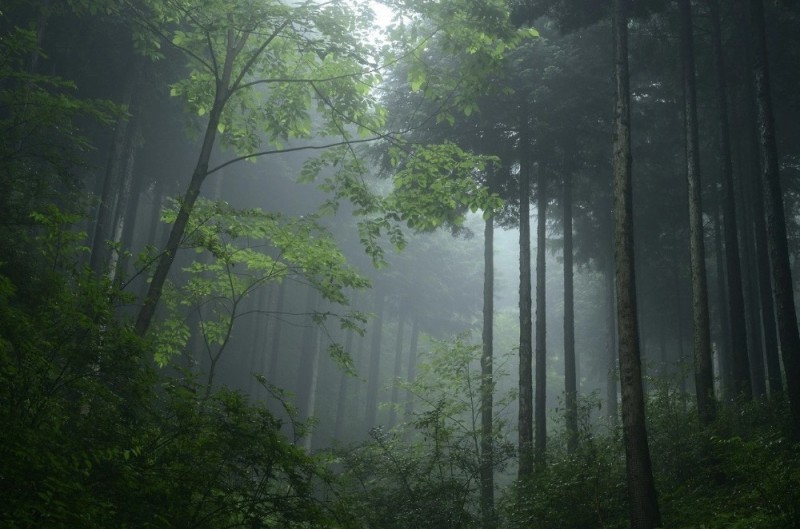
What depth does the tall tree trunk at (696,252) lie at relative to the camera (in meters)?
11.0

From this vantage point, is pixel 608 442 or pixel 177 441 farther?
pixel 608 442

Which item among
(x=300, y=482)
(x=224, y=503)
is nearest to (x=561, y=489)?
(x=300, y=482)

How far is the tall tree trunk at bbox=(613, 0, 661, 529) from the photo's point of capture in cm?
752

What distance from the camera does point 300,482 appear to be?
457 centimetres

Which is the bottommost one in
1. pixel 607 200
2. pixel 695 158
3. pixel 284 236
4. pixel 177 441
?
pixel 177 441

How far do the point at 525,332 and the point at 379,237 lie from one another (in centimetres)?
563

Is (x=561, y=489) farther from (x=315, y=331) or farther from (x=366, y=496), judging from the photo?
(x=315, y=331)

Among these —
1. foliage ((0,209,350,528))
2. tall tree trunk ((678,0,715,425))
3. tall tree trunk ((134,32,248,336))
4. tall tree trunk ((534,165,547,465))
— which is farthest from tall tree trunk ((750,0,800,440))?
tall tree trunk ((134,32,248,336))

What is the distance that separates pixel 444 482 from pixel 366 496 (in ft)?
4.45

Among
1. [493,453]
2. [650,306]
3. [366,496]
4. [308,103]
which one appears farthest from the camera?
[650,306]

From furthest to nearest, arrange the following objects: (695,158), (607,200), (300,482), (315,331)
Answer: (315,331), (607,200), (695,158), (300,482)

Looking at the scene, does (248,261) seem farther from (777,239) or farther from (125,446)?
(777,239)

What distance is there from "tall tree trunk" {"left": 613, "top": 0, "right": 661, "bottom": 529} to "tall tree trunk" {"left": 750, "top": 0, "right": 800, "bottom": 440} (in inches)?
121

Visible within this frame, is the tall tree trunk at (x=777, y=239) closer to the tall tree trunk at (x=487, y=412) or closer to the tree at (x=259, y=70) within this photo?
the tall tree trunk at (x=487, y=412)
